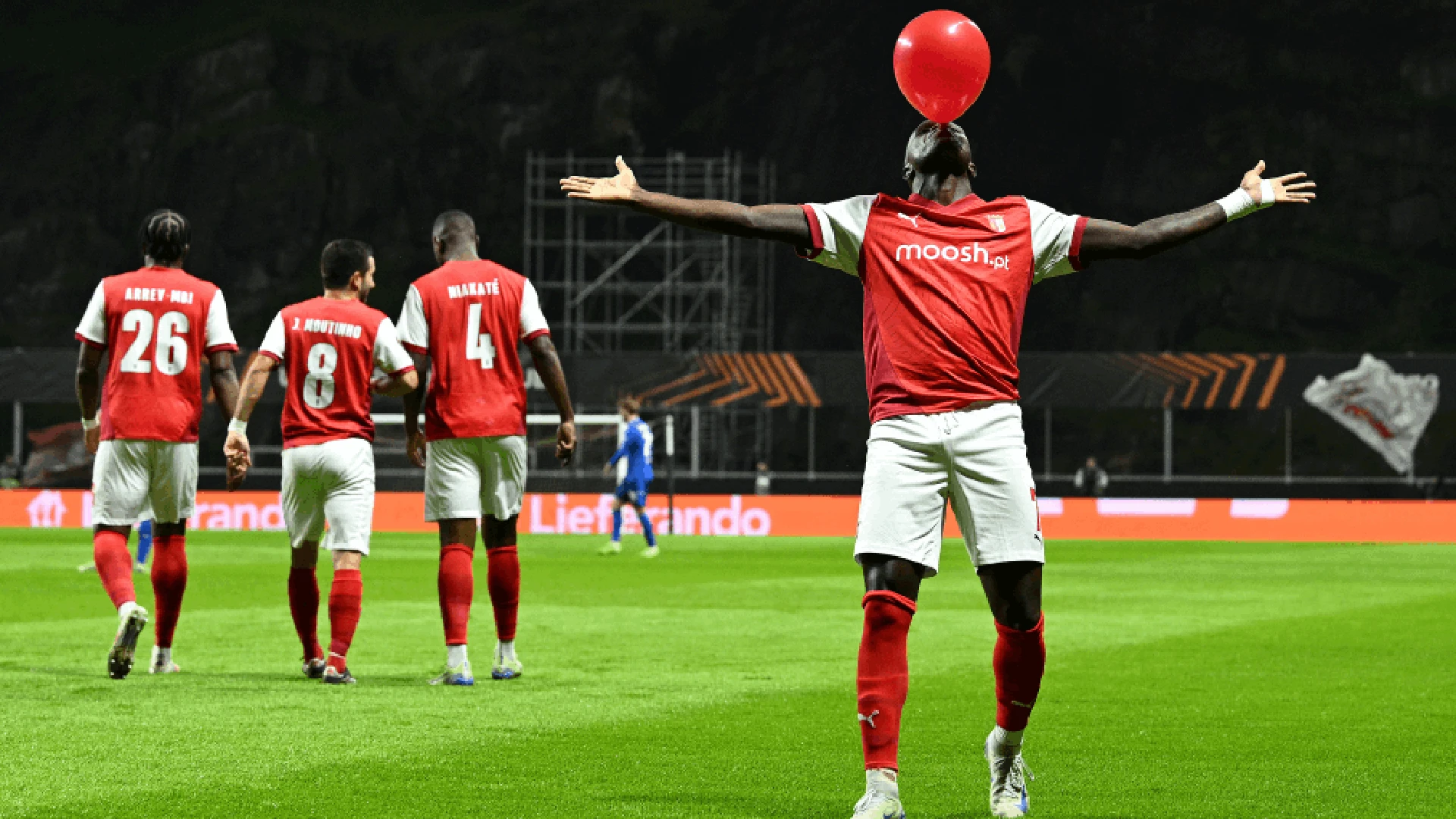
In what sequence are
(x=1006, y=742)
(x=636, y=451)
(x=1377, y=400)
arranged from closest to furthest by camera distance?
(x=1006, y=742) < (x=636, y=451) < (x=1377, y=400)

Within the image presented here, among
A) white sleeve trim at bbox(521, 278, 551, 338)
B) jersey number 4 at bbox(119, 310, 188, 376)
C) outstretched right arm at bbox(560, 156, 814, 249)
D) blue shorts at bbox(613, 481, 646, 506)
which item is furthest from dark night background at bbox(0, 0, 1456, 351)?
outstretched right arm at bbox(560, 156, 814, 249)

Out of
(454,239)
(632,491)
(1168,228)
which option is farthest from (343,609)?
(632,491)

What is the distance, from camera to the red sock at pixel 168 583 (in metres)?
10.1

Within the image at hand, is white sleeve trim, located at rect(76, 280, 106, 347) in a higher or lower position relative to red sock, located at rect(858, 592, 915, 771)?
higher

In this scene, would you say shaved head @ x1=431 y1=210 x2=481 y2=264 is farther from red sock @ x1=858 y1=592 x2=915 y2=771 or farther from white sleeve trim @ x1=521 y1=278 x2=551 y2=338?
red sock @ x1=858 y1=592 x2=915 y2=771

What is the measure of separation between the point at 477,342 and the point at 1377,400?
103 feet

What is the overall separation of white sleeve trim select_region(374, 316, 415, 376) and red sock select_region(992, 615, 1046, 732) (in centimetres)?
479

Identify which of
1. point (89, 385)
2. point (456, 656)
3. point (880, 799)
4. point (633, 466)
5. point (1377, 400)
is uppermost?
point (1377, 400)

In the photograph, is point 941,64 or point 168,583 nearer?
point 941,64

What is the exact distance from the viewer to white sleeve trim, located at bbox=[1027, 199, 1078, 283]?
6.12 m

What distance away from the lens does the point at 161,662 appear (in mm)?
10141

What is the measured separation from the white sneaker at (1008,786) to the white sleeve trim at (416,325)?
187 inches

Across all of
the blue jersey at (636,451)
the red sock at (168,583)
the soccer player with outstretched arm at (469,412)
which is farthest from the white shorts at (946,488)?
the blue jersey at (636,451)

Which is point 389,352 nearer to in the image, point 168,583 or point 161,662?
point 168,583
